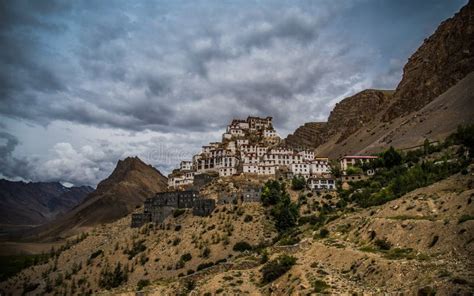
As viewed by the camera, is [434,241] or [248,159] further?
[248,159]

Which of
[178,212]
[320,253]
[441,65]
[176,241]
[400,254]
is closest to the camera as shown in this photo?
[400,254]

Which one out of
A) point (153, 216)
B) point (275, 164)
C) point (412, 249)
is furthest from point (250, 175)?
point (412, 249)

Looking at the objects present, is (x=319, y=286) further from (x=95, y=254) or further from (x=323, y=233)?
(x=95, y=254)

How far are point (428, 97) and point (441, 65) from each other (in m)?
15.7

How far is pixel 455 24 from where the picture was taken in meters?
157

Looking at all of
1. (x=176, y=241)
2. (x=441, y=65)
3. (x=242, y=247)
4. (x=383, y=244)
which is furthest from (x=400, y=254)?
(x=441, y=65)

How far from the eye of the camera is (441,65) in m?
152

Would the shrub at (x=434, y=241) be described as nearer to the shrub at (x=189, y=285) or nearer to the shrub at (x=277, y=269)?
the shrub at (x=277, y=269)

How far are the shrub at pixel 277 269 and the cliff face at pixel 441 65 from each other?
126763mm

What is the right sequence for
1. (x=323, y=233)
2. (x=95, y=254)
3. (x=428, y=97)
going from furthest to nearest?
(x=428, y=97), (x=95, y=254), (x=323, y=233)

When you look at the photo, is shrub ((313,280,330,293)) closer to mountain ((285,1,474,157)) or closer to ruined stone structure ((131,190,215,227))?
ruined stone structure ((131,190,215,227))

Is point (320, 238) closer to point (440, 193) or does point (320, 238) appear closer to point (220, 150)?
point (440, 193)

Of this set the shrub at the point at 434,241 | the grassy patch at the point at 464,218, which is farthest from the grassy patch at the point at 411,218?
the shrub at the point at 434,241

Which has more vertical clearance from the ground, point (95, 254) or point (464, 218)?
point (464, 218)
